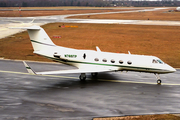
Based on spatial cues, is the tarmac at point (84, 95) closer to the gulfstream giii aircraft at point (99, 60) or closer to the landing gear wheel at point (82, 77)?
the landing gear wheel at point (82, 77)

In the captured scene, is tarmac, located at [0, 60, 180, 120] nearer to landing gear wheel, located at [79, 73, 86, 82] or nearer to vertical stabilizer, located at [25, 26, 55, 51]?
landing gear wheel, located at [79, 73, 86, 82]

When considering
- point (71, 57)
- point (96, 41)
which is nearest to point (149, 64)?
point (71, 57)

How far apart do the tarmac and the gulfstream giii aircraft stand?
1.35 meters

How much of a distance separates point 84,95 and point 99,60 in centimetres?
578

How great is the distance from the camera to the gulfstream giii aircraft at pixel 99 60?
26047mm

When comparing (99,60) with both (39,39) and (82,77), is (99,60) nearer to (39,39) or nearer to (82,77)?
(82,77)

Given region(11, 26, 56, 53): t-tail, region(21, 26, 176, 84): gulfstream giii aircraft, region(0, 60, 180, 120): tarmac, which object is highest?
region(11, 26, 56, 53): t-tail

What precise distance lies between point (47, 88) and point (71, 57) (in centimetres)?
485

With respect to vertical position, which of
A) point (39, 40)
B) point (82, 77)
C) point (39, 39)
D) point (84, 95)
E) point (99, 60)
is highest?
point (39, 39)

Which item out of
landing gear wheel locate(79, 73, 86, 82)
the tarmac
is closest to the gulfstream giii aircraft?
landing gear wheel locate(79, 73, 86, 82)

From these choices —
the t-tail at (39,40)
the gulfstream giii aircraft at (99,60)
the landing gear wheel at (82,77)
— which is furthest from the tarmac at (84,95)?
the t-tail at (39,40)

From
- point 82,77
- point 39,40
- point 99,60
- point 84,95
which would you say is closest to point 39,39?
point 39,40

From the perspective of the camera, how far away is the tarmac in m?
18.2

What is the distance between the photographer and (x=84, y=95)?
2205 centimetres
